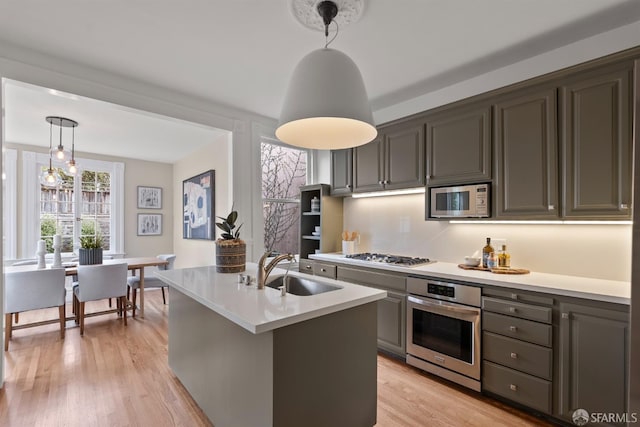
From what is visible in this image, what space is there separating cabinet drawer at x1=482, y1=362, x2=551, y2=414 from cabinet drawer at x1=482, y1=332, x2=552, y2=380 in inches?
1.7

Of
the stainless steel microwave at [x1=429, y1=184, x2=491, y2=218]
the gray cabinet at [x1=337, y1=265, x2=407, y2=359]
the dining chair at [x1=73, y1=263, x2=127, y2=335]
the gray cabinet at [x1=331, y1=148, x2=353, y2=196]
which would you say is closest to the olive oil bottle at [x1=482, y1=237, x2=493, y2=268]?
the stainless steel microwave at [x1=429, y1=184, x2=491, y2=218]

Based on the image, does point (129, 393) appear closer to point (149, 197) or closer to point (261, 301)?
point (261, 301)

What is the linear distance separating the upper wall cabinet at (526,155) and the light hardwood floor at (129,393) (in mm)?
1436

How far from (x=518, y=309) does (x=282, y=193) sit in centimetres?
313

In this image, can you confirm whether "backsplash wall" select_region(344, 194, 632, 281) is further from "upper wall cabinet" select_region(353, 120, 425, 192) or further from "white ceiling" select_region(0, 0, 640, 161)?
"white ceiling" select_region(0, 0, 640, 161)

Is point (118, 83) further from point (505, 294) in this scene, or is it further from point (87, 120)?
point (505, 294)

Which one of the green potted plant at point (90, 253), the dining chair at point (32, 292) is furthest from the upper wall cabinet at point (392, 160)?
the dining chair at point (32, 292)

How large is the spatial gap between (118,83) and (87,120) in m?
1.38

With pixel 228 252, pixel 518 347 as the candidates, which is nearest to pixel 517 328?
pixel 518 347

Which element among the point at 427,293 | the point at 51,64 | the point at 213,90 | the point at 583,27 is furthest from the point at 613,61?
the point at 51,64

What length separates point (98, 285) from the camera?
3.64 m

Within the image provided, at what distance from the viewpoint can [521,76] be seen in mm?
2439

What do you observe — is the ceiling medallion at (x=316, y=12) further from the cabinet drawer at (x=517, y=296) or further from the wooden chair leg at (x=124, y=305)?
the wooden chair leg at (x=124, y=305)

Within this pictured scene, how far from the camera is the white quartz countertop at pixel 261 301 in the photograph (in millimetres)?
1305
